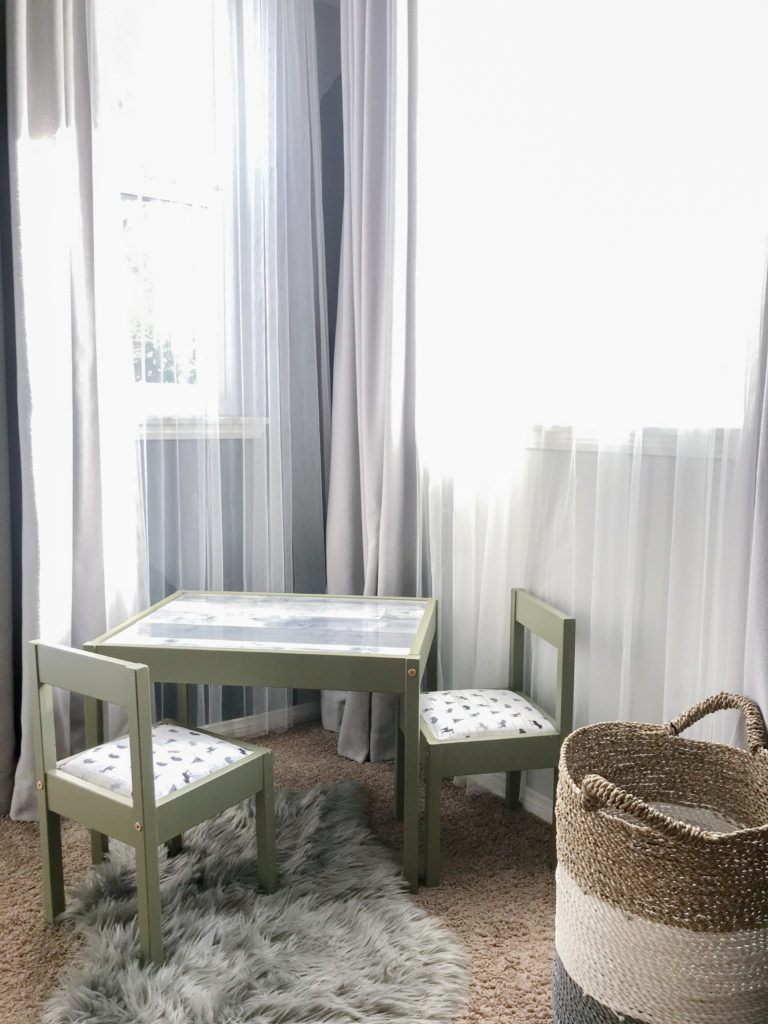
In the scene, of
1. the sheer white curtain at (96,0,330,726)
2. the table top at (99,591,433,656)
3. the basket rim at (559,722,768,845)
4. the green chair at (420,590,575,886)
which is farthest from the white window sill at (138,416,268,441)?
the basket rim at (559,722,768,845)

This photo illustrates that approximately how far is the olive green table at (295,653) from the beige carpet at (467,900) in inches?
6.5

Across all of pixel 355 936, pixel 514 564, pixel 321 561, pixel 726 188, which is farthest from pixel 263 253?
pixel 355 936

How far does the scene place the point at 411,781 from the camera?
1777 millimetres

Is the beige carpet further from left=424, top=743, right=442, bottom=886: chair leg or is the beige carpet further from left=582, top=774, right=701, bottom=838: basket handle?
left=582, top=774, right=701, bottom=838: basket handle

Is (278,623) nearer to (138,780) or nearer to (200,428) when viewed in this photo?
(138,780)

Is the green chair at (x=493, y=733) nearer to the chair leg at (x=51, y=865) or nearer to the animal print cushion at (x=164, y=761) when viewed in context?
the animal print cushion at (x=164, y=761)

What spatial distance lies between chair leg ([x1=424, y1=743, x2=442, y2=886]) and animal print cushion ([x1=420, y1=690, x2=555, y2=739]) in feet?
0.17

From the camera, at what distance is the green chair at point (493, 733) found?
1.83m

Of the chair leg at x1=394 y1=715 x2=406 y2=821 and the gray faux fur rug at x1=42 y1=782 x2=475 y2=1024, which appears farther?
the chair leg at x1=394 y1=715 x2=406 y2=821

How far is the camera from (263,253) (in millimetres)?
2559

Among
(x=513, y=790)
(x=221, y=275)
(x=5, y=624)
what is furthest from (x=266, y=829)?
(x=221, y=275)

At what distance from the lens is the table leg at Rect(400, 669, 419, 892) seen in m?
1.74

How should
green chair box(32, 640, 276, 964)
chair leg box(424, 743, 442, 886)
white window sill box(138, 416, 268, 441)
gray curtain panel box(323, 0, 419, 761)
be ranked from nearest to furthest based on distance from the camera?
green chair box(32, 640, 276, 964) < chair leg box(424, 743, 442, 886) < gray curtain panel box(323, 0, 419, 761) < white window sill box(138, 416, 268, 441)

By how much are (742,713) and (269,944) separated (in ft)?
3.30
